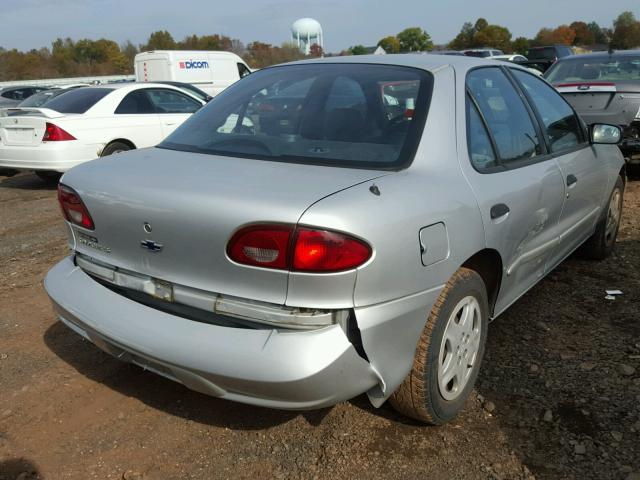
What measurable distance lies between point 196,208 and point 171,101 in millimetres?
7513

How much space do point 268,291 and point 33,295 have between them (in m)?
2.86

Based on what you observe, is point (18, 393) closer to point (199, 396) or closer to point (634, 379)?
point (199, 396)

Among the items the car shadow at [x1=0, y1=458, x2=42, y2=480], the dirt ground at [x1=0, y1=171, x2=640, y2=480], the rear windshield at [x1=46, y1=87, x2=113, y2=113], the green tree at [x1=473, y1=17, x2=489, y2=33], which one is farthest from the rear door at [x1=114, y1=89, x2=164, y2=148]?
the green tree at [x1=473, y1=17, x2=489, y2=33]

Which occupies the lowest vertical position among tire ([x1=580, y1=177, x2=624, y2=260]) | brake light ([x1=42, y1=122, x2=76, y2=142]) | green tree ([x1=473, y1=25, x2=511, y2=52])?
tire ([x1=580, y1=177, x2=624, y2=260])

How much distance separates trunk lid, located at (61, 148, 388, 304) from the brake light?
5654 millimetres

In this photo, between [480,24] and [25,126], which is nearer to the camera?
[25,126]

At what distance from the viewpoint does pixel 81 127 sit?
7.83 metres

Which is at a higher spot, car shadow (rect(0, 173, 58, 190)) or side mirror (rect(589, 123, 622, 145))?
side mirror (rect(589, 123, 622, 145))

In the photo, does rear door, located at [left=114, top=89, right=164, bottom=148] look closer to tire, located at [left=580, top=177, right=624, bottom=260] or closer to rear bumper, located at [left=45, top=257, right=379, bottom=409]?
tire, located at [left=580, top=177, right=624, bottom=260]

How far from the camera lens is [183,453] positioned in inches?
97.0

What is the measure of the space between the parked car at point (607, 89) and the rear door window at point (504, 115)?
149 inches

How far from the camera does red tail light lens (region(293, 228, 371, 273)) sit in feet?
6.36

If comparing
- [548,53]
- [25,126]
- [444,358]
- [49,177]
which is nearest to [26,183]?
[49,177]

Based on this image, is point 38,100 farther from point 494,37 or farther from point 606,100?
point 494,37
